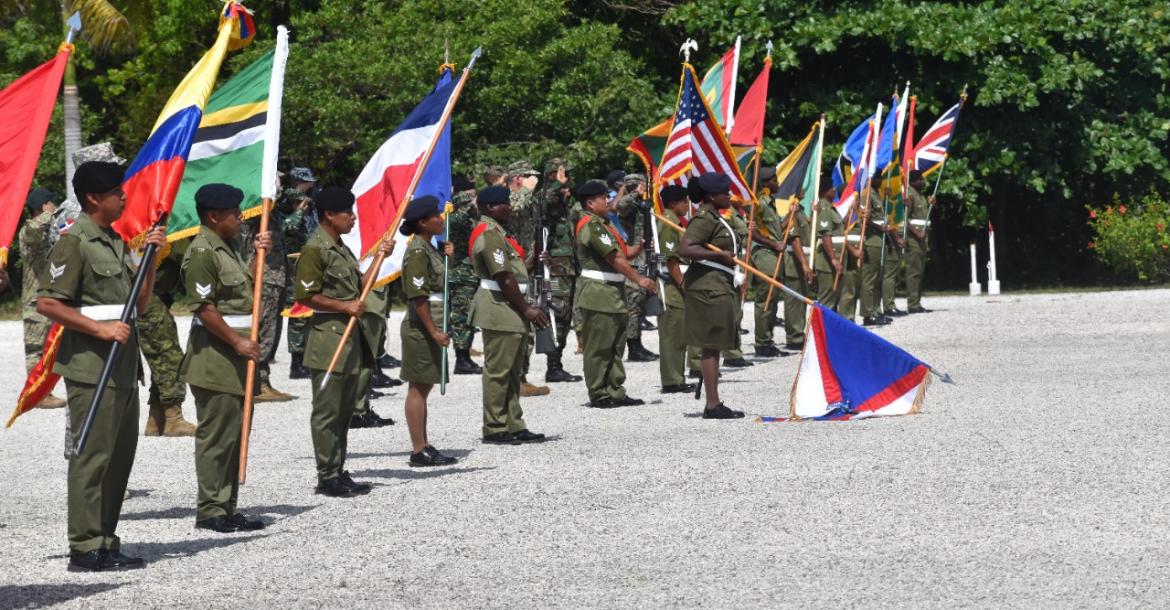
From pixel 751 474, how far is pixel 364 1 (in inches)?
736

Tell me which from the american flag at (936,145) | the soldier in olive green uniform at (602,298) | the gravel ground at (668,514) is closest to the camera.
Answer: the gravel ground at (668,514)

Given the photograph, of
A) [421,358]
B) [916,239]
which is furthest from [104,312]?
[916,239]

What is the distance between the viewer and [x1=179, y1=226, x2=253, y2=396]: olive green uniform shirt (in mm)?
8445

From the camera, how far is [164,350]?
461 inches

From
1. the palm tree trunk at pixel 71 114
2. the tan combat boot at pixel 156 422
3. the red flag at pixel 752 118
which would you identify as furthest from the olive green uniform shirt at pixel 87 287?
the palm tree trunk at pixel 71 114

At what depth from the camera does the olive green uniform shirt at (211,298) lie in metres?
8.45

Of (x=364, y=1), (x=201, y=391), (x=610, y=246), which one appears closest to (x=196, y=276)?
(x=201, y=391)

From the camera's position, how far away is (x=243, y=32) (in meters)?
9.48

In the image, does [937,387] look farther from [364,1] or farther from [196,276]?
[364,1]

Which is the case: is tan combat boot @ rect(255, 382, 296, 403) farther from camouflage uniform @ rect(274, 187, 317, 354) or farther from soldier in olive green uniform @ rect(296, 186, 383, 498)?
soldier in olive green uniform @ rect(296, 186, 383, 498)

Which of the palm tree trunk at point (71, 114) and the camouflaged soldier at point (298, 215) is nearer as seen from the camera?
the camouflaged soldier at point (298, 215)

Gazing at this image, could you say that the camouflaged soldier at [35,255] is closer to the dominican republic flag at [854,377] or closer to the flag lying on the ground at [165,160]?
the flag lying on the ground at [165,160]

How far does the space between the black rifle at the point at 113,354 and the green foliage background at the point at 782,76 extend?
17.8 metres

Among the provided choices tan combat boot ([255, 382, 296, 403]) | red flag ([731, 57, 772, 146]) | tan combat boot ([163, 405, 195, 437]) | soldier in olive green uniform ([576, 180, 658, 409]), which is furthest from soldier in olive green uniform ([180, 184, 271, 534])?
red flag ([731, 57, 772, 146])
